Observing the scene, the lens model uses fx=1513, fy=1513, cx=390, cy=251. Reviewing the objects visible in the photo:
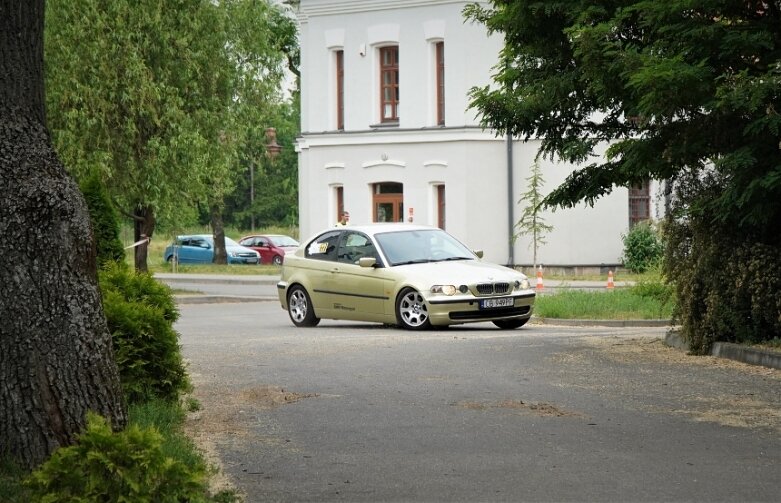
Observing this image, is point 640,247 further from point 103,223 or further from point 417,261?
point 103,223

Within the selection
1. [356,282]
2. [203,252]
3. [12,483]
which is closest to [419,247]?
[356,282]

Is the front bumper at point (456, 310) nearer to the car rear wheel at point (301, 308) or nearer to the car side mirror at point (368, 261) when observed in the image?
the car side mirror at point (368, 261)

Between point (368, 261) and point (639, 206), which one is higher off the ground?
point (639, 206)

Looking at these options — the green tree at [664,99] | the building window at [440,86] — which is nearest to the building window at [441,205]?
the building window at [440,86]

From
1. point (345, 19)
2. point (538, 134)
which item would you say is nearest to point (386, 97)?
point (345, 19)

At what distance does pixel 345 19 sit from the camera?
48562 mm

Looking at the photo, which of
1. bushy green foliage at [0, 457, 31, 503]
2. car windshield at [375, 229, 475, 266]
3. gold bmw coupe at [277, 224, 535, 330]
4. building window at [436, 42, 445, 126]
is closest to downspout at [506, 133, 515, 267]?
building window at [436, 42, 445, 126]

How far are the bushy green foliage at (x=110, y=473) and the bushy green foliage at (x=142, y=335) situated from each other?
3671mm

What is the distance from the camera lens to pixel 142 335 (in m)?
10.6

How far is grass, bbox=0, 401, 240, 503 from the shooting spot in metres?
7.16

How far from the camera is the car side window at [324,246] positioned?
2292cm

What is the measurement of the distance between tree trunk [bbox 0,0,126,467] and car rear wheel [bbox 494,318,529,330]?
47.7ft

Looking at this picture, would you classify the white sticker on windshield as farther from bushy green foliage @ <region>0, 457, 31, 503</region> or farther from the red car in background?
the red car in background

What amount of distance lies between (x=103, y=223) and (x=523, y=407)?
3.68m
